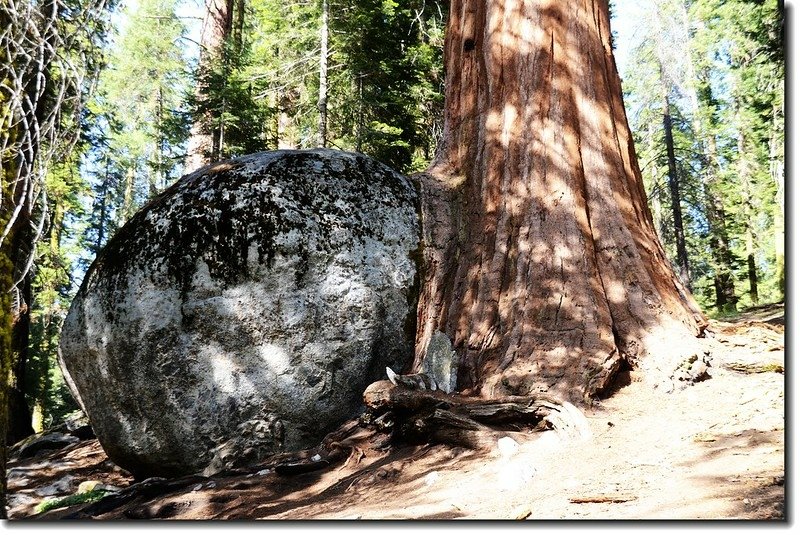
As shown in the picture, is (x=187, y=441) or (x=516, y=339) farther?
(x=187, y=441)

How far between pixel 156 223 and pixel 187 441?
5.76 ft

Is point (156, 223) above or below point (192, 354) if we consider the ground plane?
above

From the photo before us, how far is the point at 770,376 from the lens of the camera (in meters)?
4.06

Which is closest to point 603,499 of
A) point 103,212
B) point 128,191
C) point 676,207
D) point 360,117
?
point 360,117

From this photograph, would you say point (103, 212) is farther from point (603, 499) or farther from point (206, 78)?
point (603, 499)

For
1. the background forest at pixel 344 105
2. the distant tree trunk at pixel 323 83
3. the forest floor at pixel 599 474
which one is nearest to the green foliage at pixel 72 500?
the forest floor at pixel 599 474

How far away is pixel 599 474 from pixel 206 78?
1106 centimetres

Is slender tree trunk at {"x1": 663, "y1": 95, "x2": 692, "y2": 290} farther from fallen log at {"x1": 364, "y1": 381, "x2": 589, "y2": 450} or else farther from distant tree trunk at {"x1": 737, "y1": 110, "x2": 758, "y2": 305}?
fallen log at {"x1": 364, "y1": 381, "x2": 589, "y2": 450}

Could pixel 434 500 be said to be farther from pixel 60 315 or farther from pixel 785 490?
pixel 60 315

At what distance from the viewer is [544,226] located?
4645 millimetres

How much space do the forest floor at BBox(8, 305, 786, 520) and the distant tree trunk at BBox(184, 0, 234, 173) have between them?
22.5ft

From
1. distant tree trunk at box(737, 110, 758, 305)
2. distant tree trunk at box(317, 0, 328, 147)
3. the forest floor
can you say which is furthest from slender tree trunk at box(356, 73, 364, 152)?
the forest floor

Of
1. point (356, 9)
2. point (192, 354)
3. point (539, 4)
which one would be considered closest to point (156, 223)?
point (192, 354)

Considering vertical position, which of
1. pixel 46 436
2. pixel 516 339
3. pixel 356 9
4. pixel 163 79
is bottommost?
pixel 46 436
